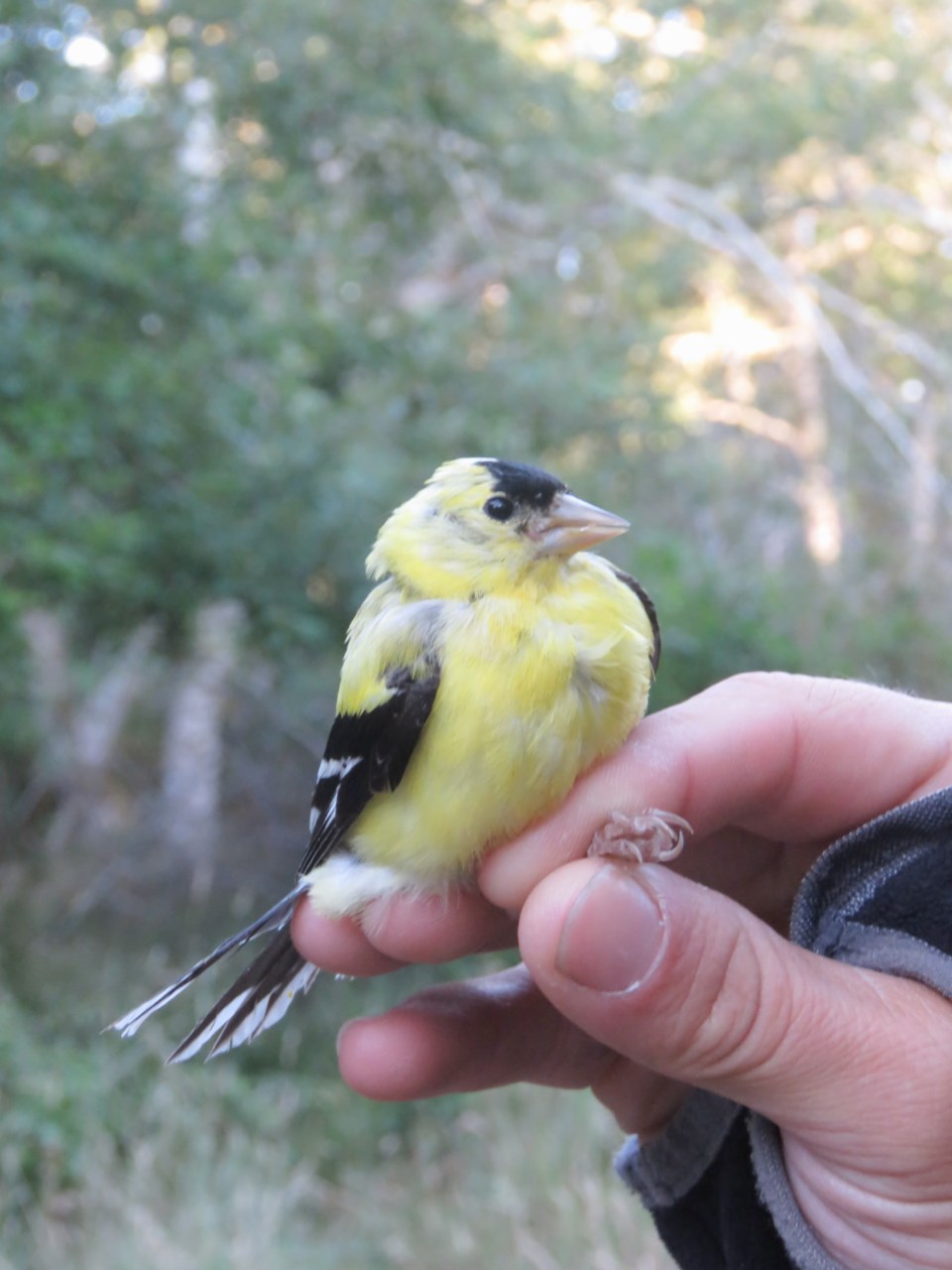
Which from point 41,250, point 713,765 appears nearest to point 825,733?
point 713,765

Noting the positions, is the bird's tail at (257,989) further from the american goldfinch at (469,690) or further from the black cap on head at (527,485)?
the black cap on head at (527,485)

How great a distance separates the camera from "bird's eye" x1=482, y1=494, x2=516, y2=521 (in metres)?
2.05

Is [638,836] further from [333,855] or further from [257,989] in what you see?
[257,989]

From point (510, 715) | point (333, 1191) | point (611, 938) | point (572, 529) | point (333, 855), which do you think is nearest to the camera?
point (611, 938)

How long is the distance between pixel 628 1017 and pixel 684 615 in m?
4.95

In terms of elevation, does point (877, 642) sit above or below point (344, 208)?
below

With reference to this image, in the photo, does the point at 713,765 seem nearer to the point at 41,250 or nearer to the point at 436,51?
the point at 41,250

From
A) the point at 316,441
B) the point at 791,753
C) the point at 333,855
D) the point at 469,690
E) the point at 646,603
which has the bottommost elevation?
the point at 316,441

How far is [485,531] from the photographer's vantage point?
6.72ft

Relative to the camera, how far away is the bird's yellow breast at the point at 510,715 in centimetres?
171

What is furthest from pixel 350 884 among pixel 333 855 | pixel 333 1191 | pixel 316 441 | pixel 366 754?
pixel 316 441

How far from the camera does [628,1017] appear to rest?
1.59 m

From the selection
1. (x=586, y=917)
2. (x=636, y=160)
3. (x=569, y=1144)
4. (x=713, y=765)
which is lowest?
(x=569, y=1144)

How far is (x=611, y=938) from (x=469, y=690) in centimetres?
43
